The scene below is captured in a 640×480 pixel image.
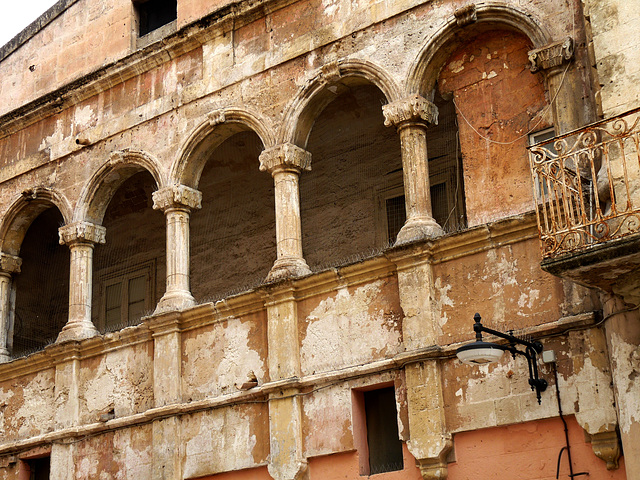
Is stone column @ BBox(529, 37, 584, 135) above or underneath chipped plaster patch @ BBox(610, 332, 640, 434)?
above

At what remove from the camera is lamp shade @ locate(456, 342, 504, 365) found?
8.73 metres

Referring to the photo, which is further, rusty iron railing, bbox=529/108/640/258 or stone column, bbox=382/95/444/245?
stone column, bbox=382/95/444/245

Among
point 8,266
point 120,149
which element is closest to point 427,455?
point 120,149

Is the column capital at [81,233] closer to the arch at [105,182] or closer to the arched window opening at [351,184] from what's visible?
the arch at [105,182]

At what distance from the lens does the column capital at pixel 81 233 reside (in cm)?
A: 1365

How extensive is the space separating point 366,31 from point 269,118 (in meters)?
1.56

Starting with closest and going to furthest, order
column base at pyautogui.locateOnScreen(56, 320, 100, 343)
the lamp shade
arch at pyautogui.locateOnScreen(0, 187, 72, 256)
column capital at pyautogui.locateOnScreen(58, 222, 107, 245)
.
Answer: the lamp shade < column base at pyautogui.locateOnScreen(56, 320, 100, 343) < column capital at pyautogui.locateOnScreen(58, 222, 107, 245) < arch at pyautogui.locateOnScreen(0, 187, 72, 256)

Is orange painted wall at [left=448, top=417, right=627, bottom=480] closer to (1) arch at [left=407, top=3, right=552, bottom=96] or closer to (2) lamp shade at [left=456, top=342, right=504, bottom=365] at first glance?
(2) lamp shade at [left=456, top=342, right=504, bottom=365]

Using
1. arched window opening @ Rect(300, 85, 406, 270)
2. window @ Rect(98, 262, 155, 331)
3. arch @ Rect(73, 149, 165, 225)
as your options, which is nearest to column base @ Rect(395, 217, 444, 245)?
arched window opening @ Rect(300, 85, 406, 270)

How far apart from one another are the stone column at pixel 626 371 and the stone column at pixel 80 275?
274 inches

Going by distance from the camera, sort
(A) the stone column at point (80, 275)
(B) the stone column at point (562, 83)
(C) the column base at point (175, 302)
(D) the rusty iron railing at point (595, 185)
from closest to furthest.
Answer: (D) the rusty iron railing at point (595, 185) < (B) the stone column at point (562, 83) < (C) the column base at point (175, 302) < (A) the stone column at point (80, 275)

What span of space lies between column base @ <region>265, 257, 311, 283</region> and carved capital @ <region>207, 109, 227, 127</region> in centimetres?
213

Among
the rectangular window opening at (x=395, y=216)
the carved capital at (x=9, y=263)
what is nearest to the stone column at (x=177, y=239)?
the rectangular window opening at (x=395, y=216)

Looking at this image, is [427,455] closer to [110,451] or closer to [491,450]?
[491,450]
